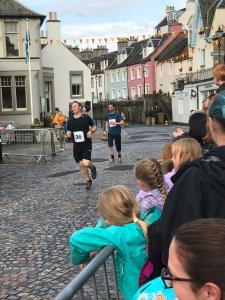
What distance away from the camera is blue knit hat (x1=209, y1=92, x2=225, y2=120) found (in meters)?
2.29

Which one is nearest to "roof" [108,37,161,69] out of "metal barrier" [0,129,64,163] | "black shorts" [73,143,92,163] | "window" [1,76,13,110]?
"window" [1,76,13,110]

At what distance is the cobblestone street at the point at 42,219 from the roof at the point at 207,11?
30.7 m

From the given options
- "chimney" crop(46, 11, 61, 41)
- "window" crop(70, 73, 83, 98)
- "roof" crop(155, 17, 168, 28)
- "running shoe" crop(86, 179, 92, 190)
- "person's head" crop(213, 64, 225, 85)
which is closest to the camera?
"person's head" crop(213, 64, 225, 85)

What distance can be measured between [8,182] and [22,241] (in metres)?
6.27

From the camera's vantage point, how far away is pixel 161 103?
183 feet

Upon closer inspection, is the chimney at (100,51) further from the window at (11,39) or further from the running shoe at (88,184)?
the running shoe at (88,184)

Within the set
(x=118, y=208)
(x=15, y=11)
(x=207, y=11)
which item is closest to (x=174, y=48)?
(x=207, y=11)

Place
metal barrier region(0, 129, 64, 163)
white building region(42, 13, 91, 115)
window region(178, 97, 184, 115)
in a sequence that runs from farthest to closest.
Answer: window region(178, 97, 184, 115) < white building region(42, 13, 91, 115) < metal barrier region(0, 129, 64, 163)

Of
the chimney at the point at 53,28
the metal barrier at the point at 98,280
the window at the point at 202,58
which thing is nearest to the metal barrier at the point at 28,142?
the metal barrier at the point at 98,280

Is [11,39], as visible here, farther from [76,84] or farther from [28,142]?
[28,142]

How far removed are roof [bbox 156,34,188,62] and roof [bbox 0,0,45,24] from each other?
2687 cm

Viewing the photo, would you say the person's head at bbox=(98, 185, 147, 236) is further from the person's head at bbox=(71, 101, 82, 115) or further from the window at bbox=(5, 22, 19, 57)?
the window at bbox=(5, 22, 19, 57)

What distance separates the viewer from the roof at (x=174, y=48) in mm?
57197

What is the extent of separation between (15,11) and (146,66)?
38.8m
